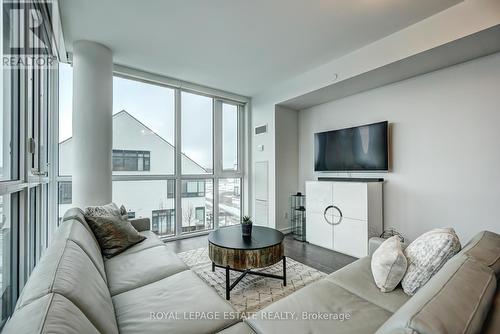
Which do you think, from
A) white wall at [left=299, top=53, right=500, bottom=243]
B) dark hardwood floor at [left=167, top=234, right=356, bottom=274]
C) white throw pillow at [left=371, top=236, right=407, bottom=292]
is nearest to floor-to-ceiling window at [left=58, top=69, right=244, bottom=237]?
dark hardwood floor at [left=167, top=234, right=356, bottom=274]

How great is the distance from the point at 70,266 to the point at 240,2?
2.46 m

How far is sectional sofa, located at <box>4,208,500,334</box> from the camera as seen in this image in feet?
2.34

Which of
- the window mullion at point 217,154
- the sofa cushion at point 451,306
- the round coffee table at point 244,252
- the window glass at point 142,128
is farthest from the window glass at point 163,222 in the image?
the sofa cushion at point 451,306

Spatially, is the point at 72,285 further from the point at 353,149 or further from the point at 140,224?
the point at 353,149

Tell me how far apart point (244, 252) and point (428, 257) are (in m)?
1.40

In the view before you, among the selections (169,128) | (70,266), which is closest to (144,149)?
(169,128)

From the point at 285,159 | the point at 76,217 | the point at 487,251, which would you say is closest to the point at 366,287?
the point at 487,251

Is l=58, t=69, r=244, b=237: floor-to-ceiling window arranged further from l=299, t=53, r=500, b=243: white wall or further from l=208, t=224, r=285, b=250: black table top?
l=299, t=53, r=500, b=243: white wall

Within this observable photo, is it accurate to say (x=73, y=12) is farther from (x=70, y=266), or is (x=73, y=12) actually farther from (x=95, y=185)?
(x=70, y=266)

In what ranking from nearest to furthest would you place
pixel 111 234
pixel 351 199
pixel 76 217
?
1. pixel 76 217
2. pixel 111 234
3. pixel 351 199

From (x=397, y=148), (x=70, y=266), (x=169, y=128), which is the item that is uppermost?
(x=169, y=128)

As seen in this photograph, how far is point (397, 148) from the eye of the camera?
322 centimetres

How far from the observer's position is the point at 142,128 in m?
3.82

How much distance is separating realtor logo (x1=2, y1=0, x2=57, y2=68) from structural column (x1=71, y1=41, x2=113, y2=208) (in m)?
0.76
